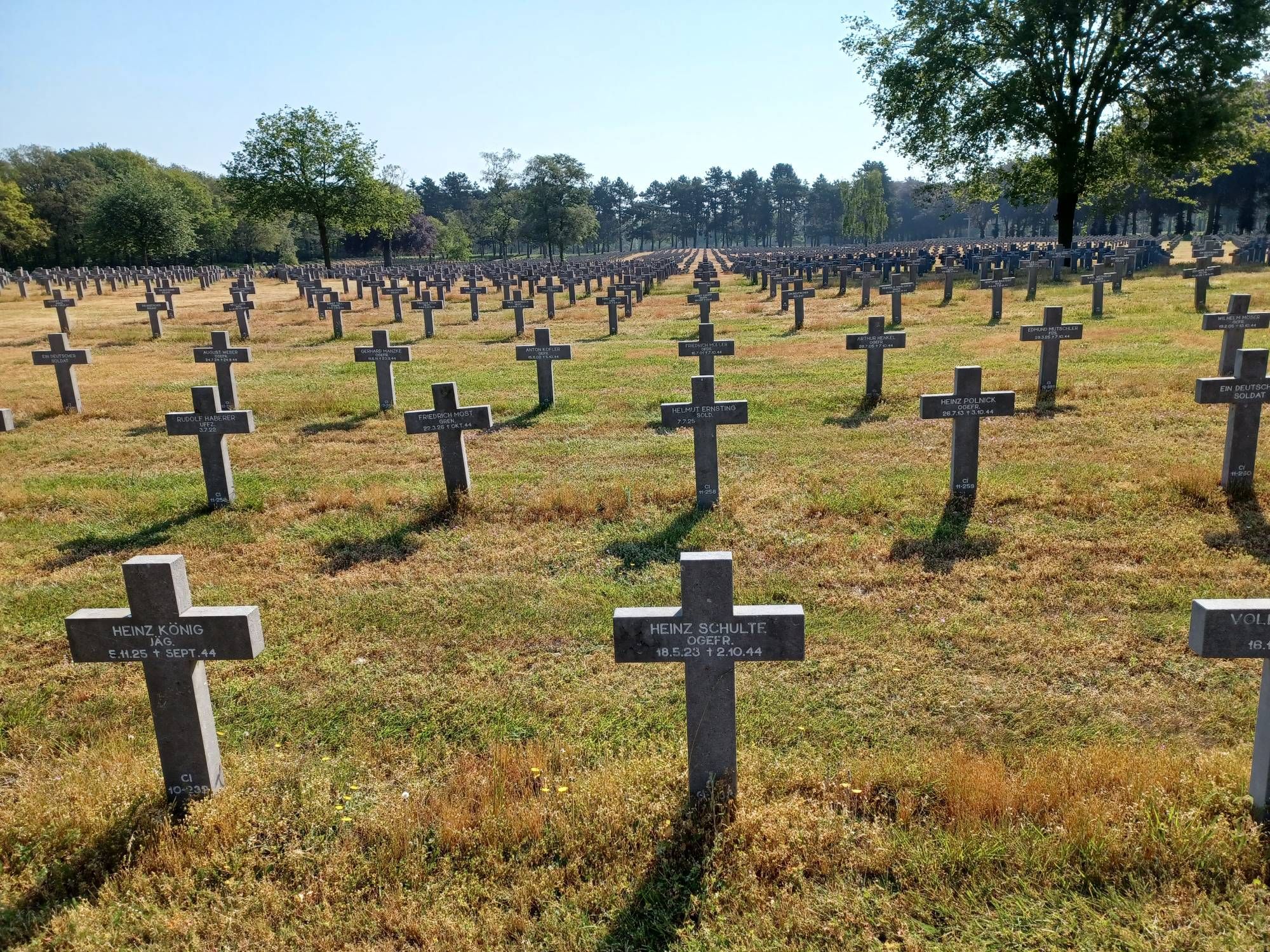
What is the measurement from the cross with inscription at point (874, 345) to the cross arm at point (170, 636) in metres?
10.6

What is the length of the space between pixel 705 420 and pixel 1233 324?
9.80 meters

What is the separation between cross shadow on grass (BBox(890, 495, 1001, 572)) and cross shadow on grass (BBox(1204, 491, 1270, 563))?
1766 millimetres

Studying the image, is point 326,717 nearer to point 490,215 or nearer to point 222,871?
point 222,871

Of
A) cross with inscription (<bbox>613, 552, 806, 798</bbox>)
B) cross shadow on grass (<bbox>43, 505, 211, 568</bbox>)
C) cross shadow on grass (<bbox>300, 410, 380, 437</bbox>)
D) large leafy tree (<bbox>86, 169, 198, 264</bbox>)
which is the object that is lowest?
cross shadow on grass (<bbox>43, 505, 211, 568</bbox>)

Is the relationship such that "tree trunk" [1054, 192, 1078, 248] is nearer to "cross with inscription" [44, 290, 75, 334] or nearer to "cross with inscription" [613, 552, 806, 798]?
"cross with inscription" [44, 290, 75, 334]

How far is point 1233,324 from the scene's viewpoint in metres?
13.3

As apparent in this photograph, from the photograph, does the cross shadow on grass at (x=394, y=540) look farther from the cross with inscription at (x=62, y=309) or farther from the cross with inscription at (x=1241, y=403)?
the cross with inscription at (x=62, y=309)

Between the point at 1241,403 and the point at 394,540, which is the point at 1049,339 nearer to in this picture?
the point at 1241,403

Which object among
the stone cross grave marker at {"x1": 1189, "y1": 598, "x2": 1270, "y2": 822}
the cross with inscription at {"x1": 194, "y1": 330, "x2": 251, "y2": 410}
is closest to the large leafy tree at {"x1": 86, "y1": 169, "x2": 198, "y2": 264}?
the cross with inscription at {"x1": 194, "y1": 330, "x2": 251, "y2": 410}

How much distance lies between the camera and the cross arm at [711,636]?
3.84 metres

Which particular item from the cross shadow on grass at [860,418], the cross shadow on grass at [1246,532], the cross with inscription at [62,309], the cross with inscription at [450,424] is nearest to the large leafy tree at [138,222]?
the cross with inscription at [62,309]

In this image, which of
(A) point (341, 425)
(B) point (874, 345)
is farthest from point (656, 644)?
(A) point (341, 425)

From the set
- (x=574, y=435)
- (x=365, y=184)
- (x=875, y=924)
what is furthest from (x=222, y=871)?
(x=365, y=184)

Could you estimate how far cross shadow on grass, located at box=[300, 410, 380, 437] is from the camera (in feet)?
42.2
